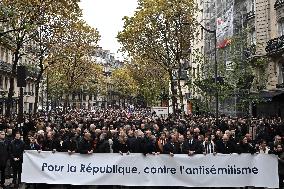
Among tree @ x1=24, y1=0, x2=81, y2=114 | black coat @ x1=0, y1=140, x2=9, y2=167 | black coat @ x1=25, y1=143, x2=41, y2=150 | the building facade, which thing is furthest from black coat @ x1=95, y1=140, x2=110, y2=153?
the building facade

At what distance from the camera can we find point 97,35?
48.8 m

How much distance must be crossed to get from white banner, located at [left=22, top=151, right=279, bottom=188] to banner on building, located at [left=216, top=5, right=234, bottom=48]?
83.9 ft

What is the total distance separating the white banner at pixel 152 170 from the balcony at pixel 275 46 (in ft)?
67.1

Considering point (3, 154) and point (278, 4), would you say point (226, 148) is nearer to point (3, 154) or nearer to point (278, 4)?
point (3, 154)

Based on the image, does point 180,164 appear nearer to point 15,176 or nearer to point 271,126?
point 15,176

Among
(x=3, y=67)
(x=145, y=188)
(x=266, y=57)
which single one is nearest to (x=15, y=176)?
(x=145, y=188)

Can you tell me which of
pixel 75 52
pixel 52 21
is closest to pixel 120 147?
pixel 52 21

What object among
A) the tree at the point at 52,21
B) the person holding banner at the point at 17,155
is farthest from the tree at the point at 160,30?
A: the person holding banner at the point at 17,155

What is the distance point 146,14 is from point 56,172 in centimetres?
2577

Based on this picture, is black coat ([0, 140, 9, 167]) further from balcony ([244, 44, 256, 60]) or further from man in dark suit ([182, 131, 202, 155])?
balcony ([244, 44, 256, 60])

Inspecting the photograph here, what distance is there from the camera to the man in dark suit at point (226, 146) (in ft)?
43.5

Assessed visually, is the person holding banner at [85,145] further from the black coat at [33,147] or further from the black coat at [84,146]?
the black coat at [33,147]

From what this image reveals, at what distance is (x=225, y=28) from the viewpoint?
129 ft

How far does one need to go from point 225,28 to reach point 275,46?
698 centimetres
